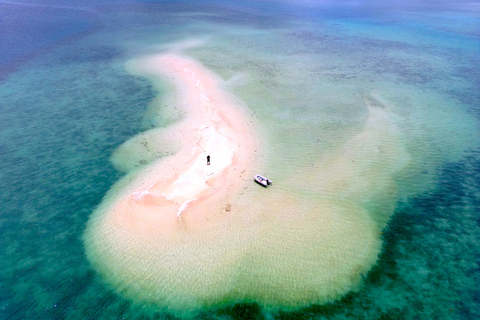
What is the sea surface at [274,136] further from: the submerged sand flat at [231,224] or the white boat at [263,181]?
the white boat at [263,181]

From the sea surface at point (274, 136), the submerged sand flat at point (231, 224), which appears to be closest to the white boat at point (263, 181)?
the submerged sand flat at point (231, 224)

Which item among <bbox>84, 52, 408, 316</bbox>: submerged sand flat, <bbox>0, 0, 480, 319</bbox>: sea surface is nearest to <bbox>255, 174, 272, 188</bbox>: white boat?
<bbox>84, 52, 408, 316</bbox>: submerged sand flat

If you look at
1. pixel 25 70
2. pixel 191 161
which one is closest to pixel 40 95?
pixel 25 70

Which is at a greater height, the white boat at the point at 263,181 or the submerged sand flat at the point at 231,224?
the white boat at the point at 263,181

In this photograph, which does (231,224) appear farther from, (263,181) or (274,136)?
(274,136)

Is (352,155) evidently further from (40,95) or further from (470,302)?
(40,95)
